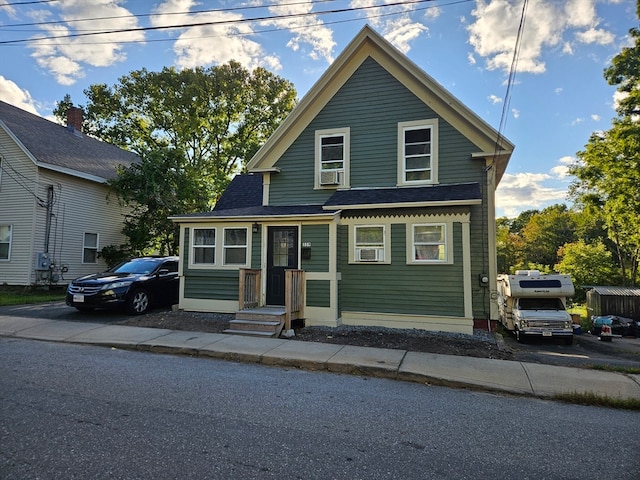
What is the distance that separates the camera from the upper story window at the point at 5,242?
595 inches

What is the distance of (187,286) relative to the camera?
36.4ft

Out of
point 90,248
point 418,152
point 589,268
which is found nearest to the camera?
point 418,152

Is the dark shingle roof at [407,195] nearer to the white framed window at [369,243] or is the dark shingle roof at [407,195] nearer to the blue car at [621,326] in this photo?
the white framed window at [369,243]

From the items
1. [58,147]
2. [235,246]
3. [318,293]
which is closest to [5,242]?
[58,147]

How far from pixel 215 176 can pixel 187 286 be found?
1605 centimetres

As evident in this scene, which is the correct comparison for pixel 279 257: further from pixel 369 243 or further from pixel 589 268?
pixel 589 268

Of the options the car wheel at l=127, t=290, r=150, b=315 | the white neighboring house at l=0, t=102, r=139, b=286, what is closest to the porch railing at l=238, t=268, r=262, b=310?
the car wheel at l=127, t=290, r=150, b=315

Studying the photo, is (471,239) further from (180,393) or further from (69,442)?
(69,442)

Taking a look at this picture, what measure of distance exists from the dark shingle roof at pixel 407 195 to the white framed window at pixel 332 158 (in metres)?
0.51

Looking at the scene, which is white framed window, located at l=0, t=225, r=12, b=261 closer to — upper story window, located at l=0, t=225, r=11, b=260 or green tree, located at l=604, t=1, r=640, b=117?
upper story window, located at l=0, t=225, r=11, b=260

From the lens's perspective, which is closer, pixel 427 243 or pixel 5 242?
pixel 427 243

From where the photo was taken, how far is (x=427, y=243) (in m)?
9.66

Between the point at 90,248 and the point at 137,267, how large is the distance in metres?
7.70

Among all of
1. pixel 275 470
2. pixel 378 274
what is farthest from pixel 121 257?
pixel 275 470
